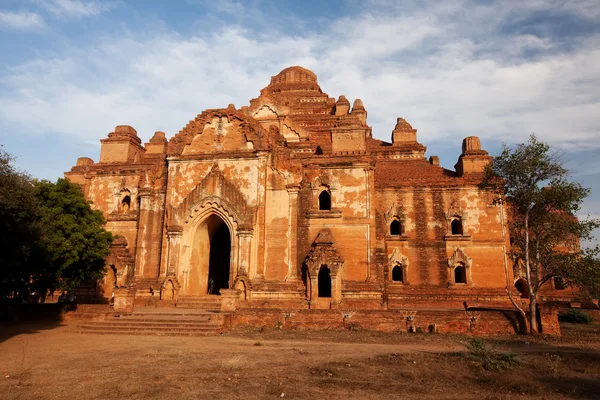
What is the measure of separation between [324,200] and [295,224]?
2.56m

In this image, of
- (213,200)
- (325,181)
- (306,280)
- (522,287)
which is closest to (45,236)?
(213,200)

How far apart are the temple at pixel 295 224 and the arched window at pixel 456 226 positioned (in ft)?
0.21

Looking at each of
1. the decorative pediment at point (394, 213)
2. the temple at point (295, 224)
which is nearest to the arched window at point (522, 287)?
the temple at point (295, 224)

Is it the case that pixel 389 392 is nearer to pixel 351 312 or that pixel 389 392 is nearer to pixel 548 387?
pixel 548 387

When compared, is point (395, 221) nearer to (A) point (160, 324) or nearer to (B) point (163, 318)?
(B) point (163, 318)

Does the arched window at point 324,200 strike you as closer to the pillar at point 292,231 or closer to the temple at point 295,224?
the temple at point 295,224

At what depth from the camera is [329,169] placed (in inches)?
968

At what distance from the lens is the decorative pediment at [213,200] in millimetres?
23328

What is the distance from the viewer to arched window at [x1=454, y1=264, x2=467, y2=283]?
25.6m

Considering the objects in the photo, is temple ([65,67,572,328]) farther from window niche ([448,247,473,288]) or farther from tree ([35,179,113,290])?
tree ([35,179,113,290])

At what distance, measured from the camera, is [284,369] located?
34.3ft

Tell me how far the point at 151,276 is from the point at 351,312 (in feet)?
38.0

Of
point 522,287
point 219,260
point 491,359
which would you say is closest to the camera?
point 491,359

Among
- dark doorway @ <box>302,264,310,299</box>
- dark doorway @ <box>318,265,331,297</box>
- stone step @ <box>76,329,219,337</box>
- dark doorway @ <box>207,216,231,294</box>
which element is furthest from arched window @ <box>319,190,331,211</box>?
stone step @ <box>76,329,219,337</box>
